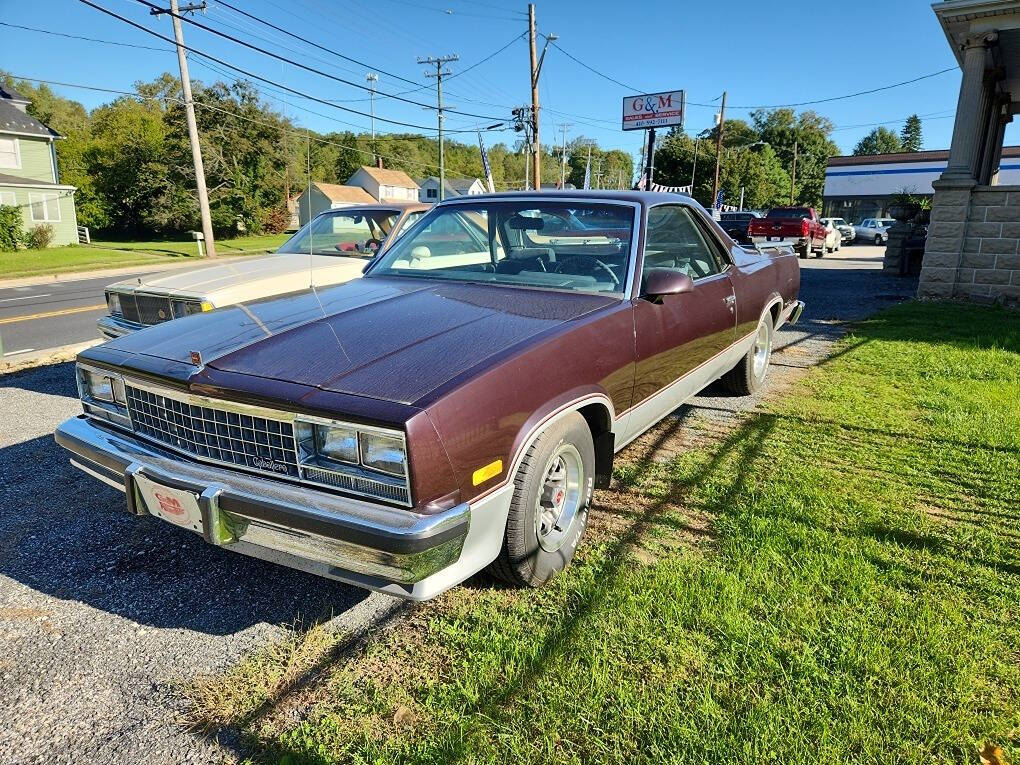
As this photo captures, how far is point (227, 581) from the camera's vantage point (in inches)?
115

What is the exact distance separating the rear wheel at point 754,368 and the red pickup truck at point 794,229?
18.7 m

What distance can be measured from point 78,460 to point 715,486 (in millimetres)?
3228

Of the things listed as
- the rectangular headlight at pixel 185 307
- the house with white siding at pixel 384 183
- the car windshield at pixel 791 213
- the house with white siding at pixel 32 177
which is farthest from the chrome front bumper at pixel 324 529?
the house with white siding at pixel 384 183

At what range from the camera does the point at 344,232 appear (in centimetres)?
742

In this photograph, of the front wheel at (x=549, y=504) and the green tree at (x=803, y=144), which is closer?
the front wheel at (x=549, y=504)

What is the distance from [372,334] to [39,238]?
37061 millimetres

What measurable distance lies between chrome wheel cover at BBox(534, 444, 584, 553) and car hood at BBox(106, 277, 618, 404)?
0.57 metres

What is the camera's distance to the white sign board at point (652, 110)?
41.4 m

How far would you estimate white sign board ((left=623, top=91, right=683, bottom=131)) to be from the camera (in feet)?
136

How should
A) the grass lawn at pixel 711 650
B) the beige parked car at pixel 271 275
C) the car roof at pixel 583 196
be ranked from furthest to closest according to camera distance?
1. the beige parked car at pixel 271 275
2. the car roof at pixel 583 196
3. the grass lawn at pixel 711 650

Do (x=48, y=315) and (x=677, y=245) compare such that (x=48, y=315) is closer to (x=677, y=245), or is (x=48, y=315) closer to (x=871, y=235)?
(x=677, y=245)

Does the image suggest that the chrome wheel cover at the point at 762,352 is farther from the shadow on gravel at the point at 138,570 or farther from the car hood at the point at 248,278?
the shadow on gravel at the point at 138,570

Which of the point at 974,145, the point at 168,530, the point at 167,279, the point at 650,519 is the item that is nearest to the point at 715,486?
the point at 650,519

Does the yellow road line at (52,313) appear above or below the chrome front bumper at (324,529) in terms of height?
below
